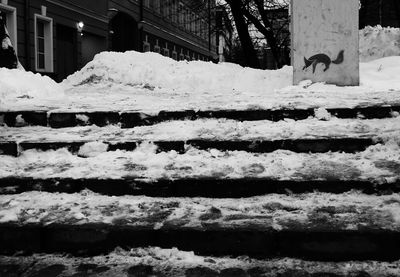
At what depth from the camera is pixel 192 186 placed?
3.32 m

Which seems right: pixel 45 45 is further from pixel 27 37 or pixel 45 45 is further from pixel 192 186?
pixel 192 186

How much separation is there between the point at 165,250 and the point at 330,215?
40.8 inches

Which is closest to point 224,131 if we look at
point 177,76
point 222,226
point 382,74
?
point 222,226

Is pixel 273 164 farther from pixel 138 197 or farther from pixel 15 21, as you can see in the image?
pixel 15 21

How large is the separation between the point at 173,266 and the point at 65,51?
53.7 ft

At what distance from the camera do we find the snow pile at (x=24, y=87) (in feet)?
18.8

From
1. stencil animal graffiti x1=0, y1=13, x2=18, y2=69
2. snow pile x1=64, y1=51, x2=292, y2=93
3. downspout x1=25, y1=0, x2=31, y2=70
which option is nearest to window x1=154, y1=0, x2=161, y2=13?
downspout x1=25, y1=0, x2=31, y2=70

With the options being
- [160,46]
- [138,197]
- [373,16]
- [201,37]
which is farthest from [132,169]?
[201,37]

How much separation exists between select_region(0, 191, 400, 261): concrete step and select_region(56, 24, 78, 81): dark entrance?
1469cm

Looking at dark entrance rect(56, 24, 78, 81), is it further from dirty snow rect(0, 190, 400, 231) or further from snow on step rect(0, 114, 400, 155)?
dirty snow rect(0, 190, 400, 231)

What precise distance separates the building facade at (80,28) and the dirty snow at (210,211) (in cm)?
1170

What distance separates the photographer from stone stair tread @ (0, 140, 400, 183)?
3334 millimetres

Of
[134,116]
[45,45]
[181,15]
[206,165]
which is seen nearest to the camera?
[206,165]

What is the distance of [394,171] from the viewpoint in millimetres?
3285
